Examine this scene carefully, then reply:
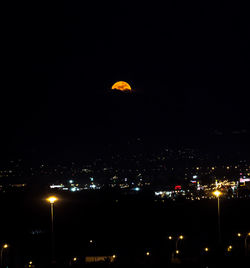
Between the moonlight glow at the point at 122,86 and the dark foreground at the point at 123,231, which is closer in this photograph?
the dark foreground at the point at 123,231

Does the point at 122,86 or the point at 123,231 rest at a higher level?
the point at 122,86

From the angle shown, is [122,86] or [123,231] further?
[122,86]

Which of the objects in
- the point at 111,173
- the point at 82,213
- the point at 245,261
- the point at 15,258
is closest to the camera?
the point at 245,261

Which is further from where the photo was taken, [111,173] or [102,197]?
[111,173]

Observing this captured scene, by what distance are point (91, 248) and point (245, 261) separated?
11.5 meters

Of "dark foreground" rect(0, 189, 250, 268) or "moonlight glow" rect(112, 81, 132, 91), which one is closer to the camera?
"dark foreground" rect(0, 189, 250, 268)

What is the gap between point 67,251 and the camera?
71.1ft

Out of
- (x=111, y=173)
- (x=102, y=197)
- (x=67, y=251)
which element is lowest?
(x=67, y=251)

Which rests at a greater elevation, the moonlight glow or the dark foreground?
the moonlight glow

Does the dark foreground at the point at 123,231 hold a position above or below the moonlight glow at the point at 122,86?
below

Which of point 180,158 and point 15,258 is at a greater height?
point 180,158

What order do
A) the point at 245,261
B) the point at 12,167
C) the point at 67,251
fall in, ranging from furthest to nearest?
1. the point at 12,167
2. the point at 67,251
3. the point at 245,261

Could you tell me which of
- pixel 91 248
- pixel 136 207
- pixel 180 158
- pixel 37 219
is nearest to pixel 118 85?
pixel 136 207

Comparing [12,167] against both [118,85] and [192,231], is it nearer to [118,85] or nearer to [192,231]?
[118,85]
